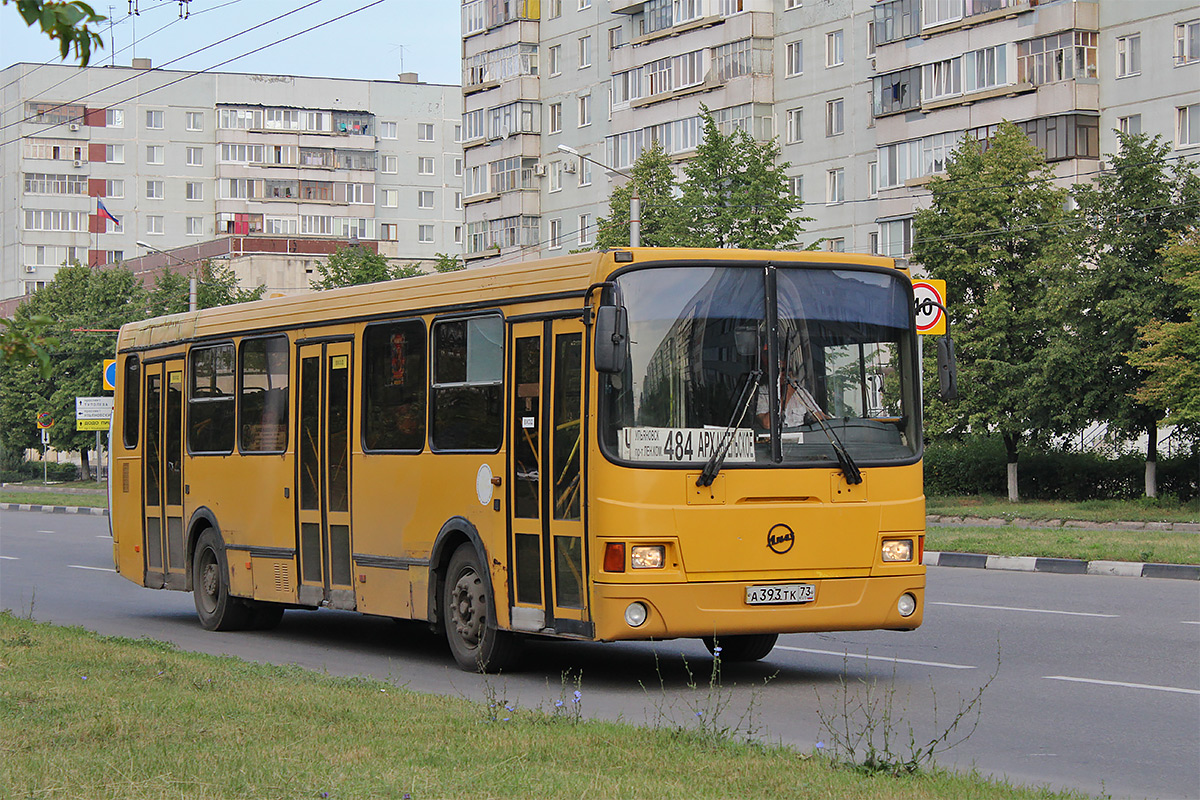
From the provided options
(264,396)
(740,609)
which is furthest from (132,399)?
(740,609)

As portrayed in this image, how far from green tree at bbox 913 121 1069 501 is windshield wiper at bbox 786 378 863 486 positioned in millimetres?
30986

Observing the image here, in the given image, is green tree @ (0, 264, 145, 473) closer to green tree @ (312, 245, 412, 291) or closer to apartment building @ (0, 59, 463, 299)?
green tree @ (312, 245, 412, 291)

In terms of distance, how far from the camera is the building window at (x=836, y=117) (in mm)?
65575

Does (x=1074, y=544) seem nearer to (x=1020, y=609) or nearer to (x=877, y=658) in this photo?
(x=1020, y=609)

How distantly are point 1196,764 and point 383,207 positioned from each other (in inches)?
4548

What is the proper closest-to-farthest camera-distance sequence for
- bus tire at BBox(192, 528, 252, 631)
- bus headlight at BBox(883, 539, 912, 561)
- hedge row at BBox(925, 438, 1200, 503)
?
1. bus headlight at BBox(883, 539, 912, 561)
2. bus tire at BBox(192, 528, 252, 631)
3. hedge row at BBox(925, 438, 1200, 503)

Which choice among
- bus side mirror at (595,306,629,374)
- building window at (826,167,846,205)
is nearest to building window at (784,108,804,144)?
building window at (826,167,846,205)

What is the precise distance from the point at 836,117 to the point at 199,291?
87.6 ft

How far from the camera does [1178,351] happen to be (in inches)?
1459

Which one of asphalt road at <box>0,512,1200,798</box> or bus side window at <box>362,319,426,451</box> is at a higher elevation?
bus side window at <box>362,319,426,451</box>

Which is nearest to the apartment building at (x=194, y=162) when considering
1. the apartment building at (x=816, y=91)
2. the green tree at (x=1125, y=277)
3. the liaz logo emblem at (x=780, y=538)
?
the apartment building at (x=816, y=91)

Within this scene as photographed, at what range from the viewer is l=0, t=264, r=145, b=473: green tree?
256ft

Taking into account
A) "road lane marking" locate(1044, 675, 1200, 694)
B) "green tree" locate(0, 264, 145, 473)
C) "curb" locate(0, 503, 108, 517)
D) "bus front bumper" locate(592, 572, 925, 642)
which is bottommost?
"curb" locate(0, 503, 108, 517)

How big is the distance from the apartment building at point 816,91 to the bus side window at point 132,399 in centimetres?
2097
